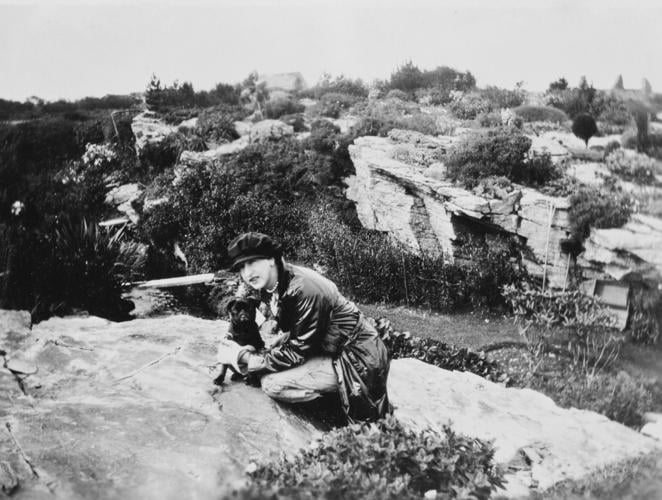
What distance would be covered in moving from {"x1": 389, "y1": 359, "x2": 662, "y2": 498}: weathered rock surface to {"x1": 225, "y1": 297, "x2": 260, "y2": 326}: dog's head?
165 cm

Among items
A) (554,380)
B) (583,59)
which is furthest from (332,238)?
(583,59)

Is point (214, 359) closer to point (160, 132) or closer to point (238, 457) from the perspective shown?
point (238, 457)

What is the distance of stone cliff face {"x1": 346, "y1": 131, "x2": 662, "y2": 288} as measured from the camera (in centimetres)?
443

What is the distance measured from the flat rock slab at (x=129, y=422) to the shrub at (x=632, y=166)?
13.5 feet

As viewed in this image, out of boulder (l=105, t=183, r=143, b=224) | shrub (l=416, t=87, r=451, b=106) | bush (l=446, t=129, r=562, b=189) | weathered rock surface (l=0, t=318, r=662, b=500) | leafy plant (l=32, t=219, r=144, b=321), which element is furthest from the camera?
boulder (l=105, t=183, r=143, b=224)

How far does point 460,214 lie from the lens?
5.67 meters

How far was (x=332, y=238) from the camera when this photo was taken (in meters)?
5.61

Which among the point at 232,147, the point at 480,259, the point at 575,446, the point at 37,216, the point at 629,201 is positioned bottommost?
the point at 575,446

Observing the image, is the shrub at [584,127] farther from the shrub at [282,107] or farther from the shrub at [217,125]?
the shrub at [217,125]

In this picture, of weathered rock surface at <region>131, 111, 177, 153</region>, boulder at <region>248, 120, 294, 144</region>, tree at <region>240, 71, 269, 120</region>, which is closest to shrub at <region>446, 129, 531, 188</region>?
boulder at <region>248, 120, 294, 144</region>

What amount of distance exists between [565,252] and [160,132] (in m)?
5.65

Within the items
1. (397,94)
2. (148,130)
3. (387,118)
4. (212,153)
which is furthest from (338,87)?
(148,130)

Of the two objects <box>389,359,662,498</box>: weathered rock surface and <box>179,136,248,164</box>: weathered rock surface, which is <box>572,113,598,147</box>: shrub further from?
<box>179,136,248,164</box>: weathered rock surface

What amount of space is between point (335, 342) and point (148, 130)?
479 cm
